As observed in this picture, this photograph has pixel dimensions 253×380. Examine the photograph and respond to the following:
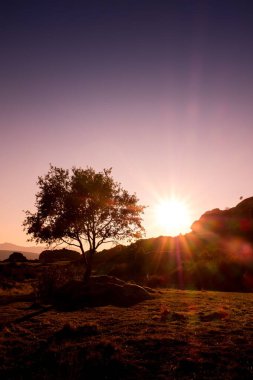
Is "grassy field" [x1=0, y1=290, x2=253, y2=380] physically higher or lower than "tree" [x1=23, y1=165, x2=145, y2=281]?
lower

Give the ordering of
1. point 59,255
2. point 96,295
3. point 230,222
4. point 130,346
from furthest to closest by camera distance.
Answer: point 59,255 < point 230,222 < point 96,295 < point 130,346

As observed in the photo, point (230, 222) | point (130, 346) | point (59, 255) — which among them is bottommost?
point (130, 346)

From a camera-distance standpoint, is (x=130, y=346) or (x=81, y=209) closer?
(x=130, y=346)

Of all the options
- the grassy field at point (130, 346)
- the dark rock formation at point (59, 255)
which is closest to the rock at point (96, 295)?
the grassy field at point (130, 346)


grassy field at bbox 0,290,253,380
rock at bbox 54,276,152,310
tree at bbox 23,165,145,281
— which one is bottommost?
grassy field at bbox 0,290,253,380

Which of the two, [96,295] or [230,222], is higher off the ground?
[230,222]

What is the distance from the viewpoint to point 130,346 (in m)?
16.0

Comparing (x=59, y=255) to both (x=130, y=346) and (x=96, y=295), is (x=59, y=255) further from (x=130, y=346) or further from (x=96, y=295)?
(x=130, y=346)

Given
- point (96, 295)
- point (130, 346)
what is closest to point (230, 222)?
point (96, 295)

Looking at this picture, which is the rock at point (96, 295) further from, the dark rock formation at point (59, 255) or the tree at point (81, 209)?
the dark rock formation at point (59, 255)

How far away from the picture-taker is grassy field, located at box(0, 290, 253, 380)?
13125 millimetres

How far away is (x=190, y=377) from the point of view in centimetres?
1237

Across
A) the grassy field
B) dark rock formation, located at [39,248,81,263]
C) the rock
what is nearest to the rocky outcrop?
dark rock formation, located at [39,248,81,263]

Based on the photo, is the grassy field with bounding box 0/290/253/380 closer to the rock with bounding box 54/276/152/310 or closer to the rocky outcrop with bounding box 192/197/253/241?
the rock with bounding box 54/276/152/310
